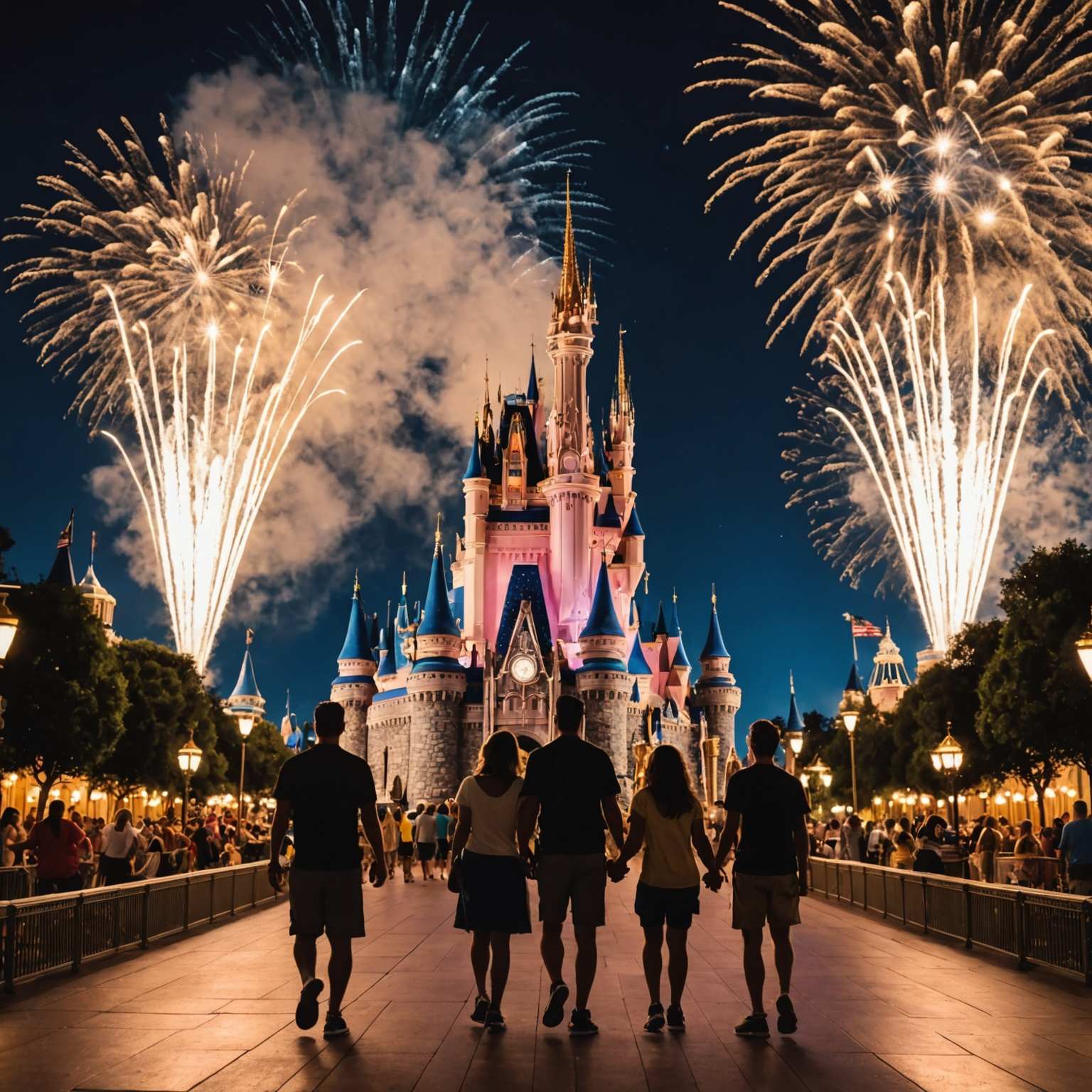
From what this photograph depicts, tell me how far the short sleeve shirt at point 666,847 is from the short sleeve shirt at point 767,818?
34 cm

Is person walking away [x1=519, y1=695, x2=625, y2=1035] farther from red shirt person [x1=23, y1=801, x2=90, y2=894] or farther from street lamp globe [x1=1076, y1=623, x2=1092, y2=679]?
street lamp globe [x1=1076, y1=623, x2=1092, y2=679]

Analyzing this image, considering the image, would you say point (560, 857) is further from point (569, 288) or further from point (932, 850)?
point (569, 288)

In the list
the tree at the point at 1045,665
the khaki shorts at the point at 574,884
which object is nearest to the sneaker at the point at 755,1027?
the khaki shorts at the point at 574,884

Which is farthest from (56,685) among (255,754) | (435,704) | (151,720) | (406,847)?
(255,754)

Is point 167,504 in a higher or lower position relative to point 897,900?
higher

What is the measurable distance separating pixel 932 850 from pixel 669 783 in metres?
10.8

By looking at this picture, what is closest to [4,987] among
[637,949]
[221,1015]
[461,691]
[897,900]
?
[221,1015]

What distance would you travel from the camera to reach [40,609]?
43.5 meters

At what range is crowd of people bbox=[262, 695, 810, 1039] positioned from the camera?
9.70 m

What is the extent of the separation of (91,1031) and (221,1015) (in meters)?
1.11

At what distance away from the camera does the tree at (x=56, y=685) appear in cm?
4303

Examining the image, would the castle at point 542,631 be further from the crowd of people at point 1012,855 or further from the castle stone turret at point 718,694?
the crowd of people at point 1012,855

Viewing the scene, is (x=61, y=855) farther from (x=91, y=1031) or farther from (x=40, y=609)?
(x=40, y=609)

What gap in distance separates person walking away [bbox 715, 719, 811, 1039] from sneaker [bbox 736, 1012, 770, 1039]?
22 centimetres
